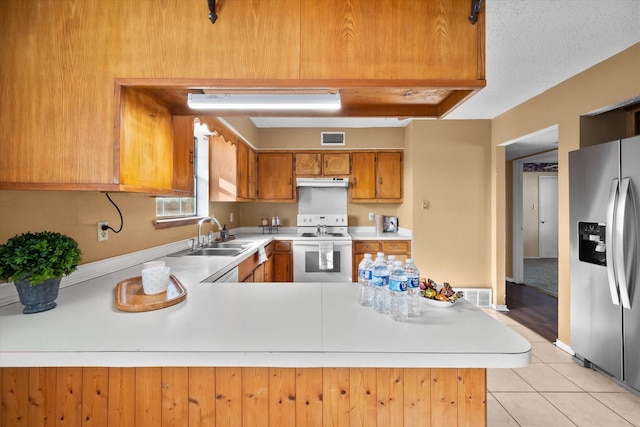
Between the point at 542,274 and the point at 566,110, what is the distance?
4.06 metres

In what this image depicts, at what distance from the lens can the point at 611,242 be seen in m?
2.07

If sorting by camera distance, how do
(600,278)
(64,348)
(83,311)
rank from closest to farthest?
1. (64,348)
2. (83,311)
3. (600,278)

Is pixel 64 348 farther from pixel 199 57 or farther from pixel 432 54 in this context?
pixel 432 54

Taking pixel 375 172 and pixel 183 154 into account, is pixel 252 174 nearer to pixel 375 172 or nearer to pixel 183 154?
pixel 375 172

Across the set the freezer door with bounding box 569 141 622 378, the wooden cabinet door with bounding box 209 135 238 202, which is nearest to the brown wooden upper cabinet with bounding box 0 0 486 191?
the freezer door with bounding box 569 141 622 378

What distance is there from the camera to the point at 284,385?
41.1 inches

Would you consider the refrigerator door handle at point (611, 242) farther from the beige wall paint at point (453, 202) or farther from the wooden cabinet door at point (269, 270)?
the wooden cabinet door at point (269, 270)

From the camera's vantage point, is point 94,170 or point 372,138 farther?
point 372,138

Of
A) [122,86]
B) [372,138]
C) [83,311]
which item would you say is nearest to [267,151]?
[372,138]

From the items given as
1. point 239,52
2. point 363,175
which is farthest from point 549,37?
point 363,175

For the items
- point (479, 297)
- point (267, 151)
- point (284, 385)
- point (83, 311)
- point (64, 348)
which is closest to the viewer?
point (64, 348)

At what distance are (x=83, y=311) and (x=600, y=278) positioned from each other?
3.24 meters

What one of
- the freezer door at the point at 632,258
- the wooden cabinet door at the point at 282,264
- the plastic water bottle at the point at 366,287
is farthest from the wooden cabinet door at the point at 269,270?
the freezer door at the point at 632,258

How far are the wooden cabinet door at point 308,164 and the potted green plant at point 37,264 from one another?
11.1ft
